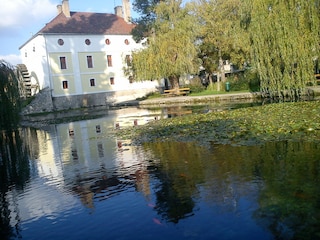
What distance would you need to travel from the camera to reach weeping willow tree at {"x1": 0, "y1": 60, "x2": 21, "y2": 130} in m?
17.1

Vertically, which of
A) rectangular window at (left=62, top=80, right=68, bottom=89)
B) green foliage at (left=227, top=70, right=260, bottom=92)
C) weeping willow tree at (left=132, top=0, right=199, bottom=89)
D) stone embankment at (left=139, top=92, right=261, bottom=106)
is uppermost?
weeping willow tree at (left=132, top=0, right=199, bottom=89)

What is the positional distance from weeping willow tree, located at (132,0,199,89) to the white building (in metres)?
8.51

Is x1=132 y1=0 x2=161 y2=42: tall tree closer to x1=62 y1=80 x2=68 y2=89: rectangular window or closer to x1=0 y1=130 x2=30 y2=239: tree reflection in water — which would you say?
x1=62 y1=80 x2=68 y2=89: rectangular window

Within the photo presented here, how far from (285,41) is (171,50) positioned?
18.9m

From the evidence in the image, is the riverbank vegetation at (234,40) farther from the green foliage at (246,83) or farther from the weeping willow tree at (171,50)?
the green foliage at (246,83)

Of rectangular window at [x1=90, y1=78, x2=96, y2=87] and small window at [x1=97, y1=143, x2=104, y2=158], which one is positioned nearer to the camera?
small window at [x1=97, y1=143, x2=104, y2=158]

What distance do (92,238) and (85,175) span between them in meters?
3.65

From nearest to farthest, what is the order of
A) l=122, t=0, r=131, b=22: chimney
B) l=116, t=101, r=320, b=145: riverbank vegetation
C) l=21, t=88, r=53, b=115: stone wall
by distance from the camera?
l=116, t=101, r=320, b=145: riverbank vegetation → l=21, t=88, r=53, b=115: stone wall → l=122, t=0, r=131, b=22: chimney

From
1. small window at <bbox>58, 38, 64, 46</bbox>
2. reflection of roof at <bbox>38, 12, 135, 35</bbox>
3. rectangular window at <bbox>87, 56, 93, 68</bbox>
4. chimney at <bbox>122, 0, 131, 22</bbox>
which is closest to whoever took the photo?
small window at <bbox>58, 38, 64, 46</bbox>

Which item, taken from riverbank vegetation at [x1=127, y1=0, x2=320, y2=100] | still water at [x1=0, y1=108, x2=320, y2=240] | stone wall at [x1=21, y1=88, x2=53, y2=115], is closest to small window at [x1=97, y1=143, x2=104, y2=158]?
still water at [x1=0, y1=108, x2=320, y2=240]

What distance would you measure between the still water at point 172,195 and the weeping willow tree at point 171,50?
27.8 meters

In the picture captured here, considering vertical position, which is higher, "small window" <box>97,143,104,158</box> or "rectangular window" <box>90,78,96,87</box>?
"rectangular window" <box>90,78,96,87</box>

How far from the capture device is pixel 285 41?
19953mm

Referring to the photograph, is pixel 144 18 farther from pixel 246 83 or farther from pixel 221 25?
pixel 246 83
